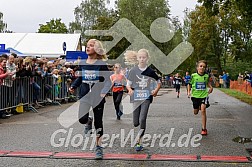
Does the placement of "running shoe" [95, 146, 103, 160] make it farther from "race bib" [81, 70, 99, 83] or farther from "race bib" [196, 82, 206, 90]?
"race bib" [196, 82, 206, 90]

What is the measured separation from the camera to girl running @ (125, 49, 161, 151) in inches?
310

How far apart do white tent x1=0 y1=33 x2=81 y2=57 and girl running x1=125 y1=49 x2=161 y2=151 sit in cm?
2653

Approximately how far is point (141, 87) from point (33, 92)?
27.7ft

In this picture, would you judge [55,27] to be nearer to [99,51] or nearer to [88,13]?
[88,13]

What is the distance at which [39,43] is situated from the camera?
37.4m

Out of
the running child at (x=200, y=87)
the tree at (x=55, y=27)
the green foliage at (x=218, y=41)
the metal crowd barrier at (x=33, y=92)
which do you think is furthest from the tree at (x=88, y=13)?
Answer: the running child at (x=200, y=87)

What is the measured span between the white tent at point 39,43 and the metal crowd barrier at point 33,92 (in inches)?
609

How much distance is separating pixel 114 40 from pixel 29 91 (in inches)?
1759

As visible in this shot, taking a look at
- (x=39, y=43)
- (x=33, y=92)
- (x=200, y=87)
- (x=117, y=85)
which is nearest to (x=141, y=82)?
(x=200, y=87)

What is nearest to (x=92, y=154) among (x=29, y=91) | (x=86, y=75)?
(x=86, y=75)

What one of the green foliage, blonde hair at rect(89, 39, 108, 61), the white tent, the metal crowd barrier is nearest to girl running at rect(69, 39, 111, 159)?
blonde hair at rect(89, 39, 108, 61)

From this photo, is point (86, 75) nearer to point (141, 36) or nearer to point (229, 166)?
point (229, 166)

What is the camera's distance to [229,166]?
6.40 m

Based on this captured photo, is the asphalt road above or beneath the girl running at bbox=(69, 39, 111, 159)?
beneath
